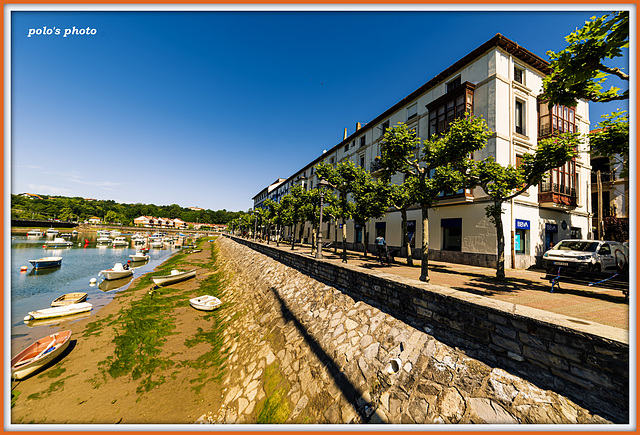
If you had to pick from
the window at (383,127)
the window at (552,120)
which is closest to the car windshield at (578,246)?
the window at (552,120)

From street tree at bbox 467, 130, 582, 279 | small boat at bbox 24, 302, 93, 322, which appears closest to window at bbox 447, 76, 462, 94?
street tree at bbox 467, 130, 582, 279

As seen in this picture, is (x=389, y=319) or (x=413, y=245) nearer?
(x=389, y=319)

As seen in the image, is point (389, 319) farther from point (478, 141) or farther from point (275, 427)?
point (478, 141)

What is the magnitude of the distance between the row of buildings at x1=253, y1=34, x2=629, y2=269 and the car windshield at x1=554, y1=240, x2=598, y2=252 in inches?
182

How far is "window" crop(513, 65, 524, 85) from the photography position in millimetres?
16391

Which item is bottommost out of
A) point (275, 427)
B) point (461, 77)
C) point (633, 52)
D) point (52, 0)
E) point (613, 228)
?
point (275, 427)

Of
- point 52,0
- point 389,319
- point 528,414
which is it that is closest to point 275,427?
point 528,414

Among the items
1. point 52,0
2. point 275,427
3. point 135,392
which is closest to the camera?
point 275,427

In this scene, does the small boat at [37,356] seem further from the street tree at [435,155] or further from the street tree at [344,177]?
the street tree at [344,177]

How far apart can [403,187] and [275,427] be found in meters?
16.6

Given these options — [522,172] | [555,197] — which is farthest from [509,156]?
[522,172]

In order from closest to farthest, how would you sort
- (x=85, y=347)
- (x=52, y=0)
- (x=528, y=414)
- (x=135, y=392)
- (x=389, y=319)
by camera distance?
(x=52, y=0), (x=528, y=414), (x=389, y=319), (x=135, y=392), (x=85, y=347)

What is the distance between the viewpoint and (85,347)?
9898mm

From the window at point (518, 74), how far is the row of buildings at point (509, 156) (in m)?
0.07
